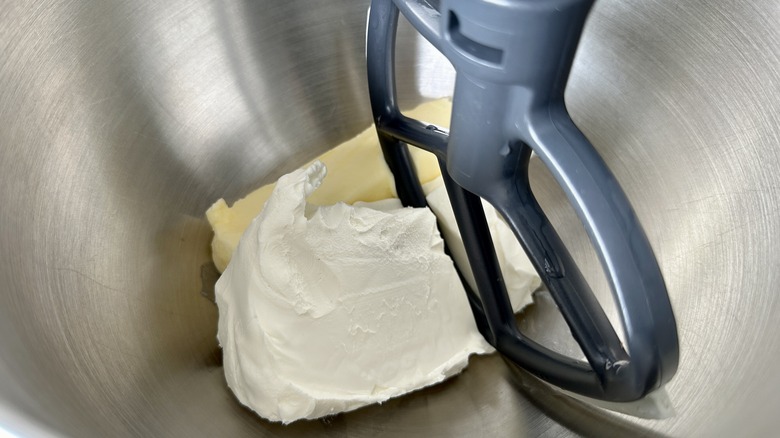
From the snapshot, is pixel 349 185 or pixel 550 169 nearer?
pixel 550 169

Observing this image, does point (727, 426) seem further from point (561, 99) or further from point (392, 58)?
point (392, 58)

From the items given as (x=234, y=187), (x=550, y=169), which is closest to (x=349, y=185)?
(x=234, y=187)

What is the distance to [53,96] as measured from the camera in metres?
0.54

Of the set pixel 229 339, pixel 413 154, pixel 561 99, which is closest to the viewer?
pixel 561 99

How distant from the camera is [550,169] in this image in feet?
1.24

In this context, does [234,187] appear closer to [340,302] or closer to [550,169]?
[340,302]

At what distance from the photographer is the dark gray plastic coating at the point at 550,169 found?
352 mm

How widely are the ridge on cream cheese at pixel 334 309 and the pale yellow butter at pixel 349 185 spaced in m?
0.05

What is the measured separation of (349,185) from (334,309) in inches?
5.2

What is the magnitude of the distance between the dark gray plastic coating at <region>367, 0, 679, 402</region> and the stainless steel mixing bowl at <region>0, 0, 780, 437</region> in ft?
0.22

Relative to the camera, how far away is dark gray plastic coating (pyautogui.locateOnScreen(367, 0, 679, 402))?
1.15ft

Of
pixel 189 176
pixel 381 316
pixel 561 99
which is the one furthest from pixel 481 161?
pixel 189 176

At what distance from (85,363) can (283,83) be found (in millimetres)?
324

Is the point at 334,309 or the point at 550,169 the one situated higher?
the point at 550,169
